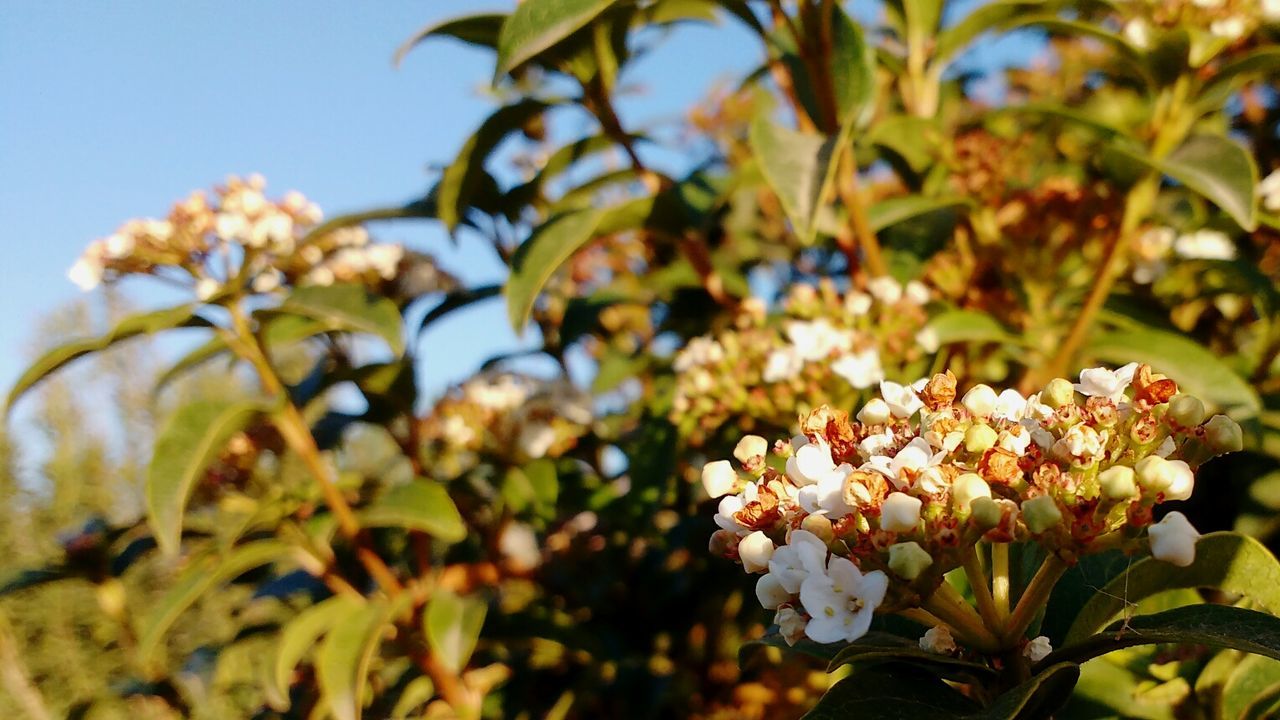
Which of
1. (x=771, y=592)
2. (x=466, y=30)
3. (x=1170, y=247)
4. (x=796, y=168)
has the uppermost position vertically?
(x=466, y=30)

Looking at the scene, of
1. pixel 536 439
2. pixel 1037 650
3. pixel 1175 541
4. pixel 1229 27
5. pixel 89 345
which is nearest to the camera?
pixel 1175 541

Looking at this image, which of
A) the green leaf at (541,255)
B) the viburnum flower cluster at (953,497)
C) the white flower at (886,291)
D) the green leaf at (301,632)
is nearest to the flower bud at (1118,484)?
the viburnum flower cluster at (953,497)

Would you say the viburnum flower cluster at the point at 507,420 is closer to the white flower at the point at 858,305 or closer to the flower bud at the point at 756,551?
the white flower at the point at 858,305

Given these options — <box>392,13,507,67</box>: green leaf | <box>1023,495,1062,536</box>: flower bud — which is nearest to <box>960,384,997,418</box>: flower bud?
<box>1023,495,1062,536</box>: flower bud

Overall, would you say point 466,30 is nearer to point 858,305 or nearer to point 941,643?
point 858,305

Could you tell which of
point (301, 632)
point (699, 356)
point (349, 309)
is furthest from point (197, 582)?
point (699, 356)

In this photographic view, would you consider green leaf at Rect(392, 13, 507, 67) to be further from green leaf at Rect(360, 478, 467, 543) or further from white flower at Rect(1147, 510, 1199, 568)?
white flower at Rect(1147, 510, 1199, 568)
